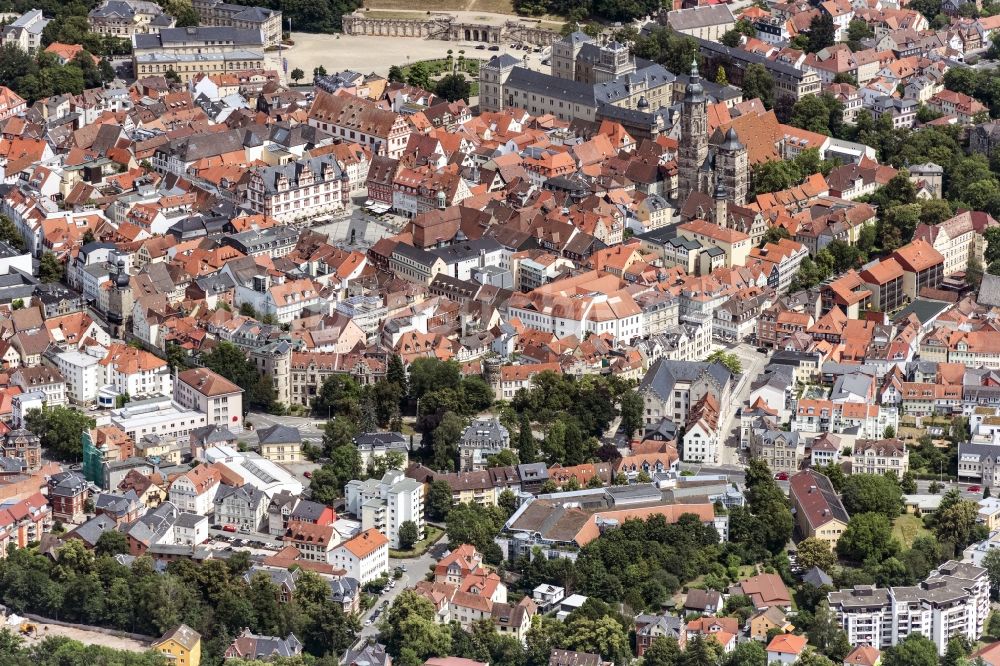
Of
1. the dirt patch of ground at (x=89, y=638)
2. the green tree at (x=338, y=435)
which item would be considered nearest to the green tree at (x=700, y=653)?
the green tree at (x=338, y=435)

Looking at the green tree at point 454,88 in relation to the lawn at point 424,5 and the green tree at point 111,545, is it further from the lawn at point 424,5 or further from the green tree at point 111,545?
the green tree at point 111,545

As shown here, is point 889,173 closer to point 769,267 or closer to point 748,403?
point 769,267

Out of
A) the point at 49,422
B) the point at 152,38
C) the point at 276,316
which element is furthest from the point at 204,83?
the point at 49,422

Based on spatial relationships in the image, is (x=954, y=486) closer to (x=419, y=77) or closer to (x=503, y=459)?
(x=503, y=459)

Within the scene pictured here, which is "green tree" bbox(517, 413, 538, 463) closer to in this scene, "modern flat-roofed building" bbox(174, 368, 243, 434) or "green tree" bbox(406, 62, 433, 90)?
"modern flat-roofed building" bbox(174, 368, 243, 434)

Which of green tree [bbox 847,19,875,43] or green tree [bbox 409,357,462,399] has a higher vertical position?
green tree [bbox 847,19,875,43]

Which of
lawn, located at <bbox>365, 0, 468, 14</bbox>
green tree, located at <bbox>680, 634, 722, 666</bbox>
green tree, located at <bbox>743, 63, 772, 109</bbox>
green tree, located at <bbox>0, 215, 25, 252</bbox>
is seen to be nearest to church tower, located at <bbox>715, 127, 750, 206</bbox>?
green tree, located at <bbox>743, 63, 772, 109</bbox>
